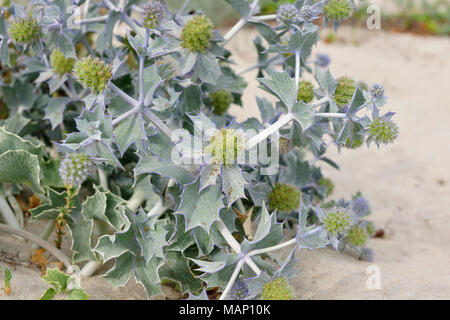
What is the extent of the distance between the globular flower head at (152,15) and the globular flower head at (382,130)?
0.83m

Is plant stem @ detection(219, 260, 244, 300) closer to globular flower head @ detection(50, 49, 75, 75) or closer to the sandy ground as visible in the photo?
the sandy ground

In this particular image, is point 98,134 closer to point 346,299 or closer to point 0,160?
point 0,160

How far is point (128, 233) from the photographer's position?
151 centimetres

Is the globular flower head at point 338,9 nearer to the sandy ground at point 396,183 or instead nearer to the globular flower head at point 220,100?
the globular flower head at point 220,100

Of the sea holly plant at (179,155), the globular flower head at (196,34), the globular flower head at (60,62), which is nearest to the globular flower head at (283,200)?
the sea holly plant at (179,155)

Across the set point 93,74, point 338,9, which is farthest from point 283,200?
point 93,74

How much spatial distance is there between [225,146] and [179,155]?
0.19 meters

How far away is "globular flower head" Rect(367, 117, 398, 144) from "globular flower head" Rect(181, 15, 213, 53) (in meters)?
0.63

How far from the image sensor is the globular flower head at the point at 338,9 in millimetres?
1781

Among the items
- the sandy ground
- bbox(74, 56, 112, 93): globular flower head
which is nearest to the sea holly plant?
bbox(74, 56, 112, 93): globular flower head

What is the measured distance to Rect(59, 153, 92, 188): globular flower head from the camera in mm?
1354

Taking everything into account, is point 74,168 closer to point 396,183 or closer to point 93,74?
point 93,74
